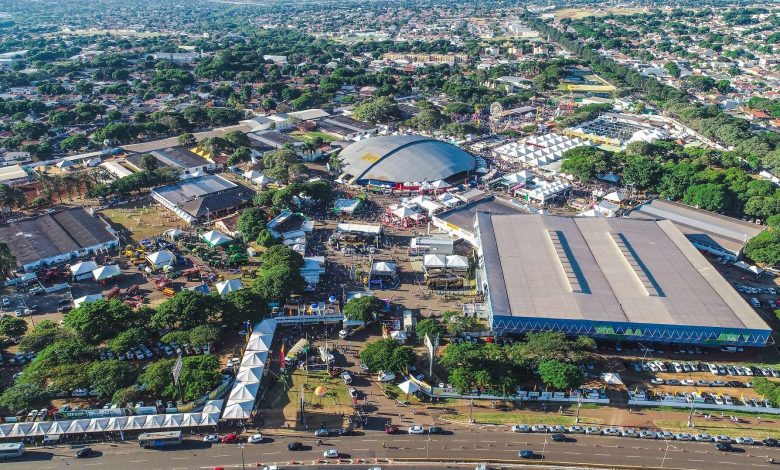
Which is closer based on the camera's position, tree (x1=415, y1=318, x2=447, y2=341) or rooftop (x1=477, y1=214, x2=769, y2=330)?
tree (x1=415, y1=318, x2=447, y2=341)

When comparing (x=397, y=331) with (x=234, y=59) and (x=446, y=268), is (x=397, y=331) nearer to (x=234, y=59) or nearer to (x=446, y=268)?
(x=446, y=268)

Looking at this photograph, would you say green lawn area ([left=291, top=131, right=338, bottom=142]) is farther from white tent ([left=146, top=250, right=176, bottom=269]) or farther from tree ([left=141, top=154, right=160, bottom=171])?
white tent ([left=146, top=250, right=176, bottom=269])

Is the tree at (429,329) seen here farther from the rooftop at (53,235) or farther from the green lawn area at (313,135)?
the green lawn area at (313,135)

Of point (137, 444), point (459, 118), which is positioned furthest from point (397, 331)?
point (459, 118)

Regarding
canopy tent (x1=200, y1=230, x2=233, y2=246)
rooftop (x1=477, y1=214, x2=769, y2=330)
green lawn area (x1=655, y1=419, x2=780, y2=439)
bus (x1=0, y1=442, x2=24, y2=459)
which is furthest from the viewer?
canopy tent (x1=200, y1=230, x2=233, y2=246)

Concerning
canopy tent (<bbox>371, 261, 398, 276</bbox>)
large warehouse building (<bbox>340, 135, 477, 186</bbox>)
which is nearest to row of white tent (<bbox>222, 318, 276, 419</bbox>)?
canopy tent (<bbox>371, 261, 398, 276</bbox>)

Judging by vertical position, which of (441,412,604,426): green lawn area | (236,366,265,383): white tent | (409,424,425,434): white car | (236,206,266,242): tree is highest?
(236,206,266,242): tree
